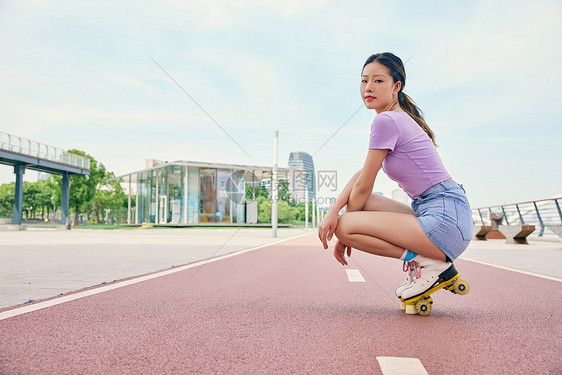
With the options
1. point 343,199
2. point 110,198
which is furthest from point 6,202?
point 343,199

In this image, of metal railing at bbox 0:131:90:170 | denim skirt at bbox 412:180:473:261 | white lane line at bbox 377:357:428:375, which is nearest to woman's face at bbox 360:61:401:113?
denim skirt at bbox 412:180:473:261

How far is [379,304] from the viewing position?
12.0 feet

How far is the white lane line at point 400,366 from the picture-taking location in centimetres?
184

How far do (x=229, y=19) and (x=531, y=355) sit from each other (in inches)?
259

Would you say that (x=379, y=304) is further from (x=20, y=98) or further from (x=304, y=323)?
(x=20, y=98)

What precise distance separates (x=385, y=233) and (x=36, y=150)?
3902cm

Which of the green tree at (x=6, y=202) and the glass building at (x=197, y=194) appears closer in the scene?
the glass building at (x=197, y=194)

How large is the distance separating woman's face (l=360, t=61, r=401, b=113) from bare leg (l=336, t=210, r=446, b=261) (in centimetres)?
72

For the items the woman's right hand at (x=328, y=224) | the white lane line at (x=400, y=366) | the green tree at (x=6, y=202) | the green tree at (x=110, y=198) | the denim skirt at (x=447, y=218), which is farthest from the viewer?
the green tree at (x=6, y=202)

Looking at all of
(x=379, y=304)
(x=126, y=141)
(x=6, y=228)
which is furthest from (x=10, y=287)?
(x=6, y=228)

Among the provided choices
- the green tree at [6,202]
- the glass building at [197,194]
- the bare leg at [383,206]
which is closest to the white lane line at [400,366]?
the bare leg at [383,206]

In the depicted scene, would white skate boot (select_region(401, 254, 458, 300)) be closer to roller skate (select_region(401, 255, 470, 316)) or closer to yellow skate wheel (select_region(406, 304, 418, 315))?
roller skate (select_region(401, 255, 470, 316))

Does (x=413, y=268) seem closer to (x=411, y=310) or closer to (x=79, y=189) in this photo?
(x=411, y=310)

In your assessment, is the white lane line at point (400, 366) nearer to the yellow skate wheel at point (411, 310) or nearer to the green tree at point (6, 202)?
the yellow skate wheel at point (411, 310)
